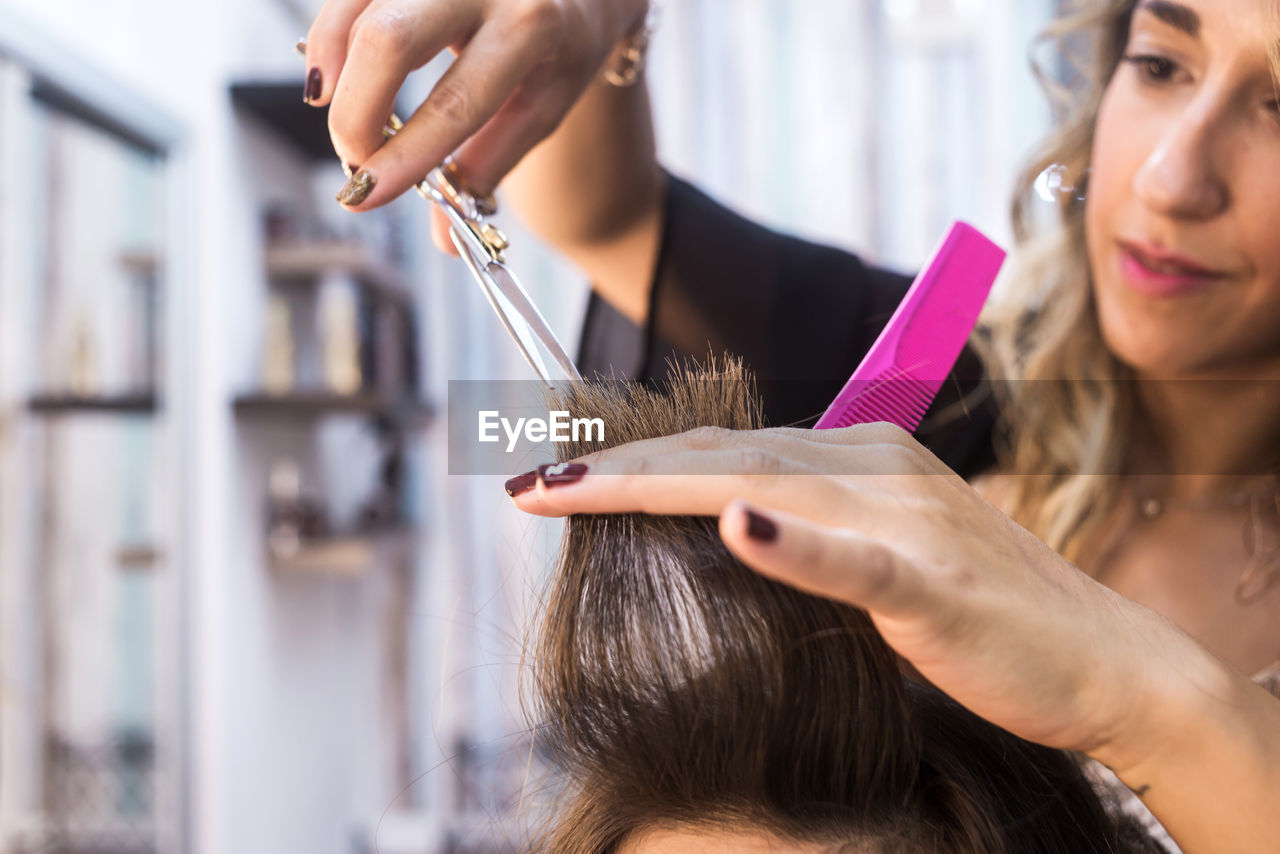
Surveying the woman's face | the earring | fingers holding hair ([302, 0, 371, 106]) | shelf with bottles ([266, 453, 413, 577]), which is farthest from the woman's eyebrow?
shelf with bottles ([266, 453, 413, 577])

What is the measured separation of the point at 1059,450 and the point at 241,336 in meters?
1.74

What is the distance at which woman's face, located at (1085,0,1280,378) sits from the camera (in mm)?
490

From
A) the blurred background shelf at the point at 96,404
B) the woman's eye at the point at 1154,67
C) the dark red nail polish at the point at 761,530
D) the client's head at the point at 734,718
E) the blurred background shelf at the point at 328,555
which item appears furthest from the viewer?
the blurred background shelf at the point at 328,555

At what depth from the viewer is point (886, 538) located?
0.30 m

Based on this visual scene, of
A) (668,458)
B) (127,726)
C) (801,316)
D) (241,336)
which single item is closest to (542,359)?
(668,458)

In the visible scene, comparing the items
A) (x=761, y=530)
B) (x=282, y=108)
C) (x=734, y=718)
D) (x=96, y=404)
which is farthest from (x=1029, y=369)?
(x=282, y=108)

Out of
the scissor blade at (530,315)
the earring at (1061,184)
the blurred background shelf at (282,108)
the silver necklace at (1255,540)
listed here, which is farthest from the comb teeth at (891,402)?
the blurred background shelf at (282,108)

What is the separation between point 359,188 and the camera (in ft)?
1.52

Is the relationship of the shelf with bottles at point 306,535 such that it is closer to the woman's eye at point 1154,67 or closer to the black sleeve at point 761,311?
the black sleeve at point 761,311

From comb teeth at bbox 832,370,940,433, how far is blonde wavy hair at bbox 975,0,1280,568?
350mm

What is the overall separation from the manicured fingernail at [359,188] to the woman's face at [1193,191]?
43cm

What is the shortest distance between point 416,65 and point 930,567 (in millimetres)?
349

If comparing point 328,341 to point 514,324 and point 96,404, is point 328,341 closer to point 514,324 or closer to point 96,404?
point 96,404

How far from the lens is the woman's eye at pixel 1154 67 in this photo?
0.53 m
